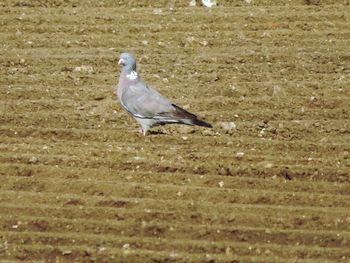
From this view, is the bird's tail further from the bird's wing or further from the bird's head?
the bird's head

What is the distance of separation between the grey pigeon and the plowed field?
0.16m

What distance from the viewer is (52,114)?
12.0 meters

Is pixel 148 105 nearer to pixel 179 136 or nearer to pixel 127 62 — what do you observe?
pixel 179 136

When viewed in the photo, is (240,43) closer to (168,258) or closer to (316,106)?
(316,106)

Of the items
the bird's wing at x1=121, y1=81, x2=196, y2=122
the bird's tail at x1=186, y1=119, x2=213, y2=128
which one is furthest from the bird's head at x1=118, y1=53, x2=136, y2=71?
the bird's tail at x1=186, y1=119, x2=213, y2=128

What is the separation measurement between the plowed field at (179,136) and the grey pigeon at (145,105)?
156 millimetres

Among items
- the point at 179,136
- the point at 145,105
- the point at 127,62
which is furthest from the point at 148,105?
the point at 127,62

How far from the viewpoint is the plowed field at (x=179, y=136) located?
9312 mm

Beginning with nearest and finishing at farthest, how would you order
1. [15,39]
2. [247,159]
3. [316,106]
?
[247,159], [316,106], [15,39]

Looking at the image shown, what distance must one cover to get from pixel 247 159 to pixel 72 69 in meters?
3.19

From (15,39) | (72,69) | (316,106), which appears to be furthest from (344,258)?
(15,39)

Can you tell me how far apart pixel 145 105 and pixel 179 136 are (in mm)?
416

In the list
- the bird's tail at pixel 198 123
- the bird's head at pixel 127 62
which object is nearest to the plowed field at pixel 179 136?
the bird's tail at pixel 198 123

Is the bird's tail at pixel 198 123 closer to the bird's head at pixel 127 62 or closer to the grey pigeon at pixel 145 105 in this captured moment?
the grey pigeon at pixel 145 105
